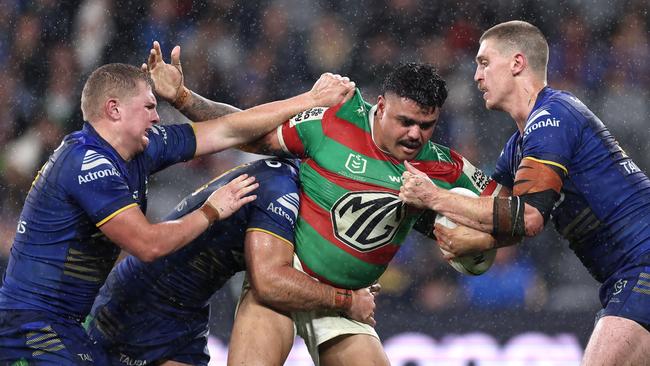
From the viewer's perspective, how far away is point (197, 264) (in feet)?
16.9

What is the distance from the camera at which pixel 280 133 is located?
5.09m

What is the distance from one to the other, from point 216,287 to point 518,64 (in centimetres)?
206


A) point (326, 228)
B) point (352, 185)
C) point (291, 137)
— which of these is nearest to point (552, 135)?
point (352, 185)

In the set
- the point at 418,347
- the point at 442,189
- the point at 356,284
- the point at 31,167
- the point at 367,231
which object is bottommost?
the point at 418,347

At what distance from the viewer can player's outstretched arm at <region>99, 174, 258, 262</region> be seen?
432 cm

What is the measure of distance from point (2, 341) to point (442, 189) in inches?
85.7

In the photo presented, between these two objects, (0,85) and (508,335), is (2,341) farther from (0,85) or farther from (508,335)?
(0,85)

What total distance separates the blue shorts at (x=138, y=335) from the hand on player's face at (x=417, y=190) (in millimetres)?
1526

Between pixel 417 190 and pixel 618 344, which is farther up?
pixel 417 190

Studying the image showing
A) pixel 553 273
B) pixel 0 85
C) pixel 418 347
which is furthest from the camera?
pixel 0 85

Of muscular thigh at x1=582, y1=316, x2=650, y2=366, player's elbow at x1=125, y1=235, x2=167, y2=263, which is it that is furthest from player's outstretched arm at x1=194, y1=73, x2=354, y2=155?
muscular thigh at x1=582, y1=316, x2=650, y2=366

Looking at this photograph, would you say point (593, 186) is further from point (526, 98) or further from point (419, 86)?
point (419, 86)

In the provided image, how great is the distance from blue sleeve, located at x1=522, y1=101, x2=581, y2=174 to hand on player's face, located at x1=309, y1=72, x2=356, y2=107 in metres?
1.05

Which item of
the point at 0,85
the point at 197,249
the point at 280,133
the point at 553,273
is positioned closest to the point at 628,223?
the point at 280,133
